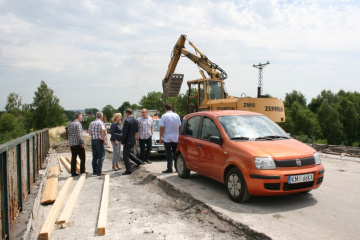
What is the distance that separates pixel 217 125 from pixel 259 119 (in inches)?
40.7

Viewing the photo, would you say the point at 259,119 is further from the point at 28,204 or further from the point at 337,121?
the point at 337,121

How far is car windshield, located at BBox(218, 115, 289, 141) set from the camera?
6.09 metres

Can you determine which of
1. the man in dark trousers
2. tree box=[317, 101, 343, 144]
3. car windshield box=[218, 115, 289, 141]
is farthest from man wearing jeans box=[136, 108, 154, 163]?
tree box=[317, 101, 343, 144]

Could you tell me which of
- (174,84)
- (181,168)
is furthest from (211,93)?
(181,168)

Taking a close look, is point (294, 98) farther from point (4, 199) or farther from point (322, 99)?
point (4, 199)

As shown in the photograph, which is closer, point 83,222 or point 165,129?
point 83,222

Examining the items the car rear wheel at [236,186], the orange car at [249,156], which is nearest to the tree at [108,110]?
the orange car at [249,156]

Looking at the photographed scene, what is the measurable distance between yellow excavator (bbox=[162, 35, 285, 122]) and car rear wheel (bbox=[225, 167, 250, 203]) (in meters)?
6.23

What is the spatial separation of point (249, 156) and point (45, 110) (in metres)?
70.3

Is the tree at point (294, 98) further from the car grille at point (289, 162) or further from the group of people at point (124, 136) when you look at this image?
the car grille at point (289, 162)

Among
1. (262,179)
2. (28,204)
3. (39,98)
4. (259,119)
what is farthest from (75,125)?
(39,98)

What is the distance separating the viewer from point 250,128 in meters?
6.36

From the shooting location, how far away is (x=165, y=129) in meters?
8.61

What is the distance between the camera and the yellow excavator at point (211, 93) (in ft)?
39.3
